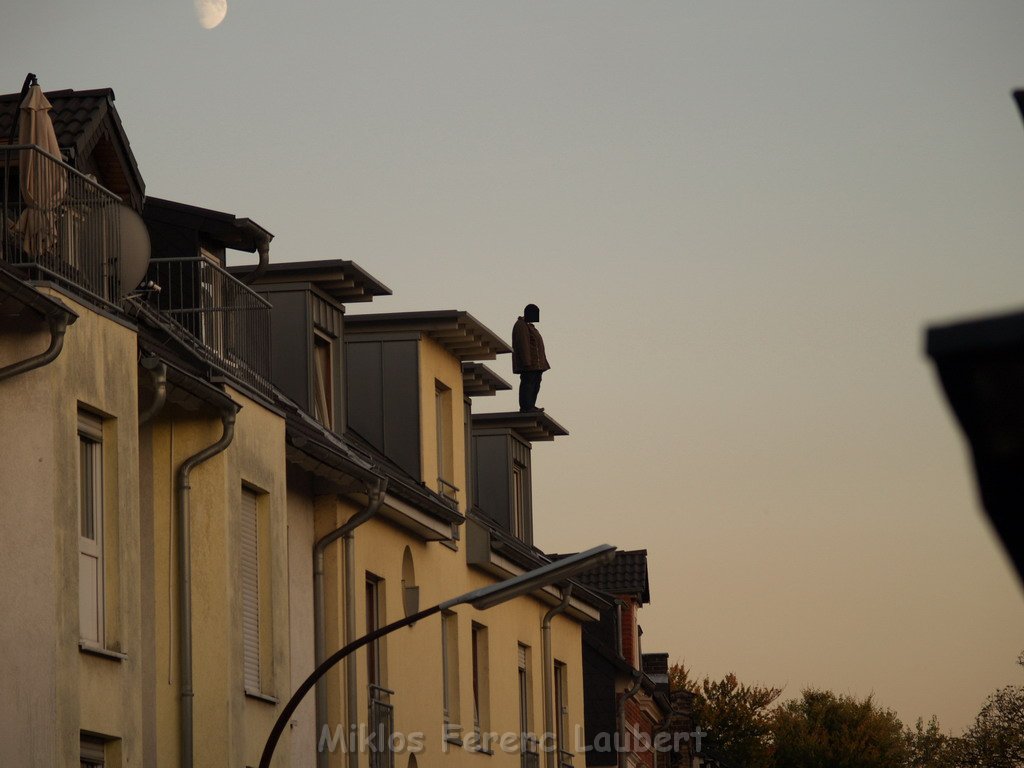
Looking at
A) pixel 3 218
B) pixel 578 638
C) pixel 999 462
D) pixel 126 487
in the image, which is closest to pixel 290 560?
pixel 126 487

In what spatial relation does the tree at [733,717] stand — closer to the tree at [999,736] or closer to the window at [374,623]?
the tree at [999,736]

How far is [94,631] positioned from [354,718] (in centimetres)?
816

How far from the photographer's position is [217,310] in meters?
16.8

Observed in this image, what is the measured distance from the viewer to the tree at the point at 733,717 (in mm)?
79062

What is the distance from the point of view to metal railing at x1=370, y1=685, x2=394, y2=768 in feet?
70.5

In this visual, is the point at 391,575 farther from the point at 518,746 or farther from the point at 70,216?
the point at 70,216

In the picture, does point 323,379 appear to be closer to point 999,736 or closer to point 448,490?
point 448,490

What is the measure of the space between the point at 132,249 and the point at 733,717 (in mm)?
69735

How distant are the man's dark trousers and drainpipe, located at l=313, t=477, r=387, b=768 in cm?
1122

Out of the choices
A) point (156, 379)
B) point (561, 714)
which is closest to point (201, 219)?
point (156, 379)

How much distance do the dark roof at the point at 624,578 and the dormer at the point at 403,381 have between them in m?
17.6

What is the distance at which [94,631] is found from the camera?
1300 centimetres

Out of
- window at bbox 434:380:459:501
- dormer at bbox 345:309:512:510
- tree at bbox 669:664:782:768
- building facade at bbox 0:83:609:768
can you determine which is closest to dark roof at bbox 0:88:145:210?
building facade at bbox 0:83:609:768

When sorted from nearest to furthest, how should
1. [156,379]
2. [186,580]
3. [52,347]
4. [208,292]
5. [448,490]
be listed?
[52,347], [156,379], [186,580], [208,292], [448,490]
